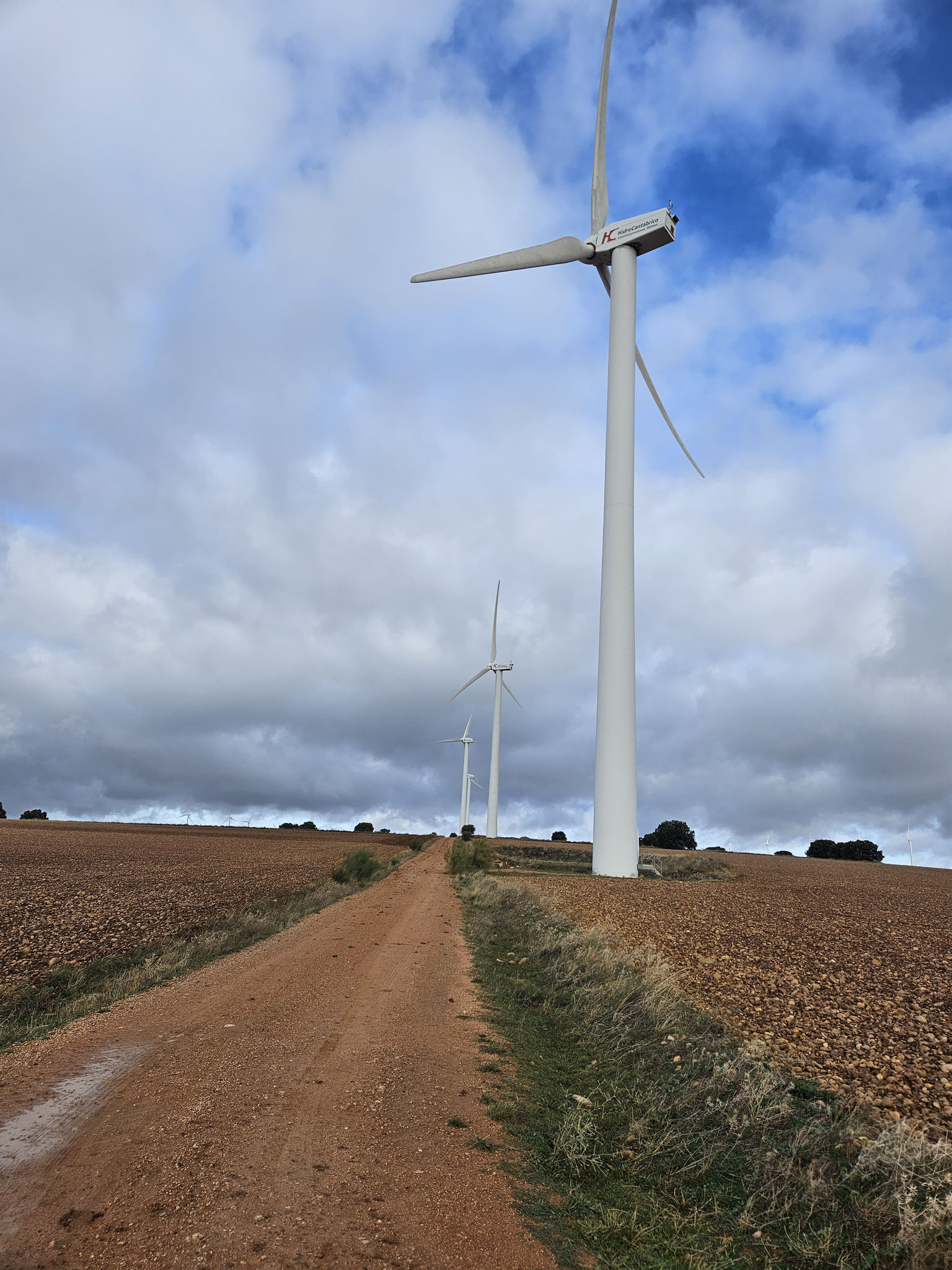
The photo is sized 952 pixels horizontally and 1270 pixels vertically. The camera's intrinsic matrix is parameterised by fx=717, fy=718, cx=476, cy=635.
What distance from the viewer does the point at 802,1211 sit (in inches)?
246

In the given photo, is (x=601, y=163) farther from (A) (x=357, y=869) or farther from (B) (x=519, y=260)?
(A) (x=357, y=869)

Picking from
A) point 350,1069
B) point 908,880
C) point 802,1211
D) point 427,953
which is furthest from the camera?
point 908,880

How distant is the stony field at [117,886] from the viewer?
1619 cm

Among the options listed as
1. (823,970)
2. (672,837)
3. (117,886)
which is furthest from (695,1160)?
(672,837)

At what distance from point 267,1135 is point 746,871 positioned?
50.0 metres

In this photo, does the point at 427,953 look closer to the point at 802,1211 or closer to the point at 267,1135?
the point at 267,1135

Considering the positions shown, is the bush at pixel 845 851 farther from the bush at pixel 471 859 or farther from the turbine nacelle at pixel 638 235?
the turbine nacelle at pixel 638 235

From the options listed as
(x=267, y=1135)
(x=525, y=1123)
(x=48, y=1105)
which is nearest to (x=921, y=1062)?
(x=525, y=1123)

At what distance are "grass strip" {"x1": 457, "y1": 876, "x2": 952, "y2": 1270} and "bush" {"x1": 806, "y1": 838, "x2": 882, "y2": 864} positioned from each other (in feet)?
273

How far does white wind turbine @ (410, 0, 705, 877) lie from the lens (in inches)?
1335

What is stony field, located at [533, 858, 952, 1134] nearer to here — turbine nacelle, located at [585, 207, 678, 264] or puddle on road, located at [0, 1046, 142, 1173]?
puddle on road, located at [0, 1046, 142, 1173]

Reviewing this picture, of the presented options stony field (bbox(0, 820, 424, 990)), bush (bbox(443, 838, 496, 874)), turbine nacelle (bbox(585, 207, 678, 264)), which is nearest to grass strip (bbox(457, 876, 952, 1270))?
stony field (bbox(0, 820, 424, 990))

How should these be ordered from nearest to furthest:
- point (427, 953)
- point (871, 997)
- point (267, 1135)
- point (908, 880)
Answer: point (267, 1135), point (871, 997), point (427, 953), point (908, 880)

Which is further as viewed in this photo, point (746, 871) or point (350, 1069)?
point (746, 871)
